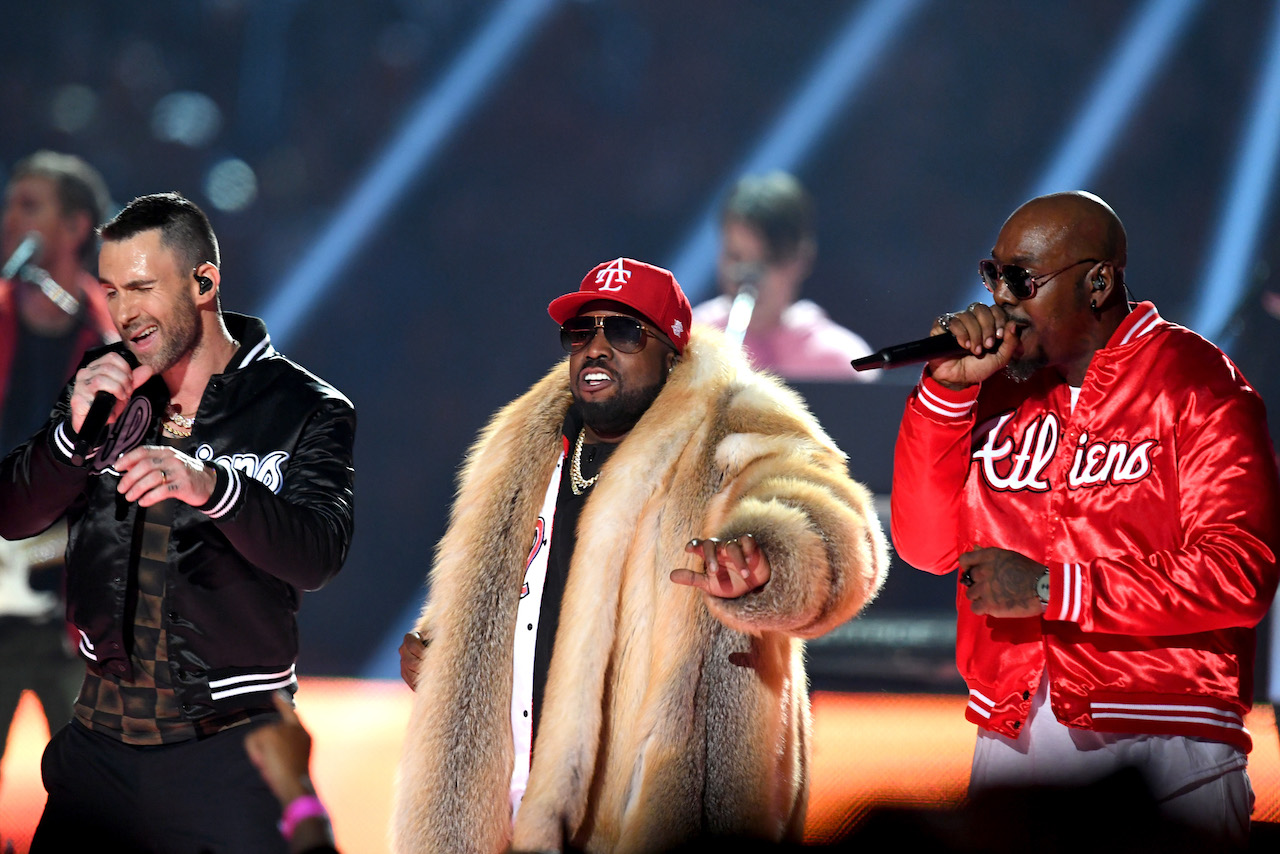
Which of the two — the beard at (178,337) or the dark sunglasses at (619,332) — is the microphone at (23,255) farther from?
the dark sunglasses at (619,332)

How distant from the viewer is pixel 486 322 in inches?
278

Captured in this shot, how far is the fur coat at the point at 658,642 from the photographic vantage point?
8.18 ft

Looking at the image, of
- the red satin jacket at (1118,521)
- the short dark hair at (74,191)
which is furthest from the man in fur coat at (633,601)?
the short dark hair at (74,191)

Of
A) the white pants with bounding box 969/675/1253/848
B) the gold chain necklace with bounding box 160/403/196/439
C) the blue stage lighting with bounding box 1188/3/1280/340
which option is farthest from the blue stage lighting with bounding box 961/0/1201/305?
the gold chain necklace with bounding box 160/403/196/439

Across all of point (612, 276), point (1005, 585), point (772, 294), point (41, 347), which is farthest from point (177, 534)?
point (772, 294)

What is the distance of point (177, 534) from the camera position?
271cm

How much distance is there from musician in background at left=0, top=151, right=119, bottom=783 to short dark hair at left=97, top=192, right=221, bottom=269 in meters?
1.71

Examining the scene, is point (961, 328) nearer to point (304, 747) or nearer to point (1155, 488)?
point (1155, 488)

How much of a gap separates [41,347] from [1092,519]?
3.59m

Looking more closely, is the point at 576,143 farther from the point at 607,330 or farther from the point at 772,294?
the point at 607,330

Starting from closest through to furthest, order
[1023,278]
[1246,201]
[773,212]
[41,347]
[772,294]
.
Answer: [1023,278], [41,347], [772,294], [773,212], [1246,201]

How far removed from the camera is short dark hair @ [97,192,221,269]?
2.81 metres

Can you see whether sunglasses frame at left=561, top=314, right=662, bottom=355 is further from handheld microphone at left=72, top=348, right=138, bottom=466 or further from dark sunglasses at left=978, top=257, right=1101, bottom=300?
handheld microphone at left=72, top=348, right=138, bottom=466

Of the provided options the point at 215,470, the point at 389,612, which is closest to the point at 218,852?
the point at 215,470
